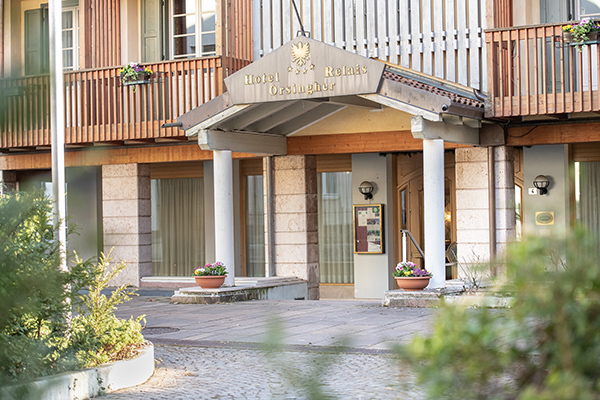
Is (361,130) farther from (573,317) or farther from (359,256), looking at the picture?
(573,317)

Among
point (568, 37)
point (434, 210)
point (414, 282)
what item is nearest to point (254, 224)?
point (414, 282)

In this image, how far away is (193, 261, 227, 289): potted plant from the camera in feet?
49.9

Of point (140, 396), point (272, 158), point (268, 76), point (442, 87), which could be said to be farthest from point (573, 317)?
point (272, 158)

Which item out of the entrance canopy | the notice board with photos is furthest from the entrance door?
the entrance canopy

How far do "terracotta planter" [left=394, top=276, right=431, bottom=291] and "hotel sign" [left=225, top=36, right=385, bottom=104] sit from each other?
2992mm

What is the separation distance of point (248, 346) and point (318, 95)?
16.8ft

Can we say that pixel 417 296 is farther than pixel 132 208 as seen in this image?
No

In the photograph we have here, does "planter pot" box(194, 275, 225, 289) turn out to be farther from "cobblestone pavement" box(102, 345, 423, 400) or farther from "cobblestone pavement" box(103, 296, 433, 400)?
"cobblestone pavement" box(102, 345, 423, 400)

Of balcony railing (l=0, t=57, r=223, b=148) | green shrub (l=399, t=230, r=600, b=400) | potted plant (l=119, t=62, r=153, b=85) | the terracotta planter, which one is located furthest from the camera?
potted plant (l=119, t=62, r=153, b=85)

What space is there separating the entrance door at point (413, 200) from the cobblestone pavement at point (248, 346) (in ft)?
13.1

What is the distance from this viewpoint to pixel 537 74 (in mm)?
13656

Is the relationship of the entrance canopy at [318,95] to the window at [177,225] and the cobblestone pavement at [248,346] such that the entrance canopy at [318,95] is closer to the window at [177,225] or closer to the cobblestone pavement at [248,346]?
the cobblestone pavement at [248,346]

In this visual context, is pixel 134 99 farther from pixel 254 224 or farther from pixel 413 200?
pixel 413 200

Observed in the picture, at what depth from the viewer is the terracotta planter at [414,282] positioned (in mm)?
13469
